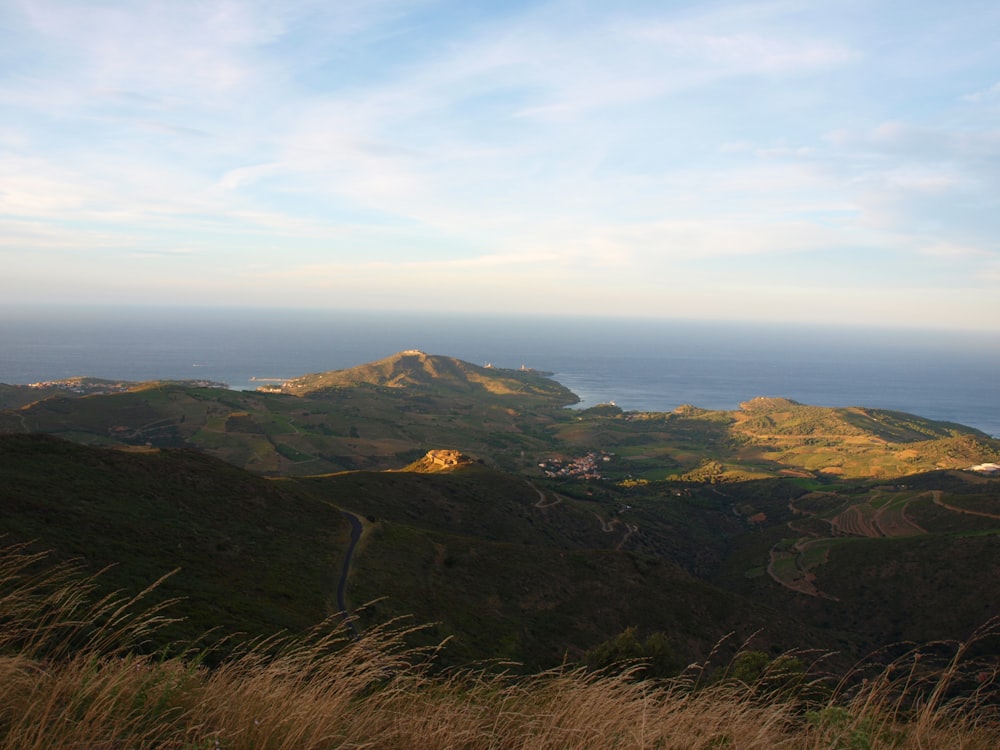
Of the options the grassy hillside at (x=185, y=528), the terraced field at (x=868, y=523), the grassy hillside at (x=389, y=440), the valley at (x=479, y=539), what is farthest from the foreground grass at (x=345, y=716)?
the grassy hillside at (x=389, y=440)

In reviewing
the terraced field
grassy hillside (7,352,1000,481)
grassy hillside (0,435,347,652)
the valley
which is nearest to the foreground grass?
the valley

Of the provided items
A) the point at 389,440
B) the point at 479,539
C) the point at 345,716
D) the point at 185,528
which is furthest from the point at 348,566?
the point at 389,440

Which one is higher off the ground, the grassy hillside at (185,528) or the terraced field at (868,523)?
the grassy hillside at (185,528)

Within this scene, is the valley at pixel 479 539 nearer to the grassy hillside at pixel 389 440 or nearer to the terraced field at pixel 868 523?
the terraced field at pixel 868 523

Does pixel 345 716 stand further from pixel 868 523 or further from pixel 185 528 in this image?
pixel 868 523

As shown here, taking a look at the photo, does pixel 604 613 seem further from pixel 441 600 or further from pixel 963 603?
pixel 963 603

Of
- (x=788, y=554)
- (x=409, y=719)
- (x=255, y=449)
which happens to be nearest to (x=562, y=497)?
(x=788, y=554)

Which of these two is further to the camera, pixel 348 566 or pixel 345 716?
pixel 348 566

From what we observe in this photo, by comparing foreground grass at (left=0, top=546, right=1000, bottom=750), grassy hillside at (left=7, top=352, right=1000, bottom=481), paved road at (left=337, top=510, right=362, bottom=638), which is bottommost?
grassy hillside at (left=7, top=352, right=1000, bottom=481)

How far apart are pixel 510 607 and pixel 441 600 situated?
597 centimetres

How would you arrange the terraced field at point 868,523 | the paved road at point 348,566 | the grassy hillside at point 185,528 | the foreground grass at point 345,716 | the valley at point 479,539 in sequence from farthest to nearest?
the terraced field at point 868,523
the paved road at point 348,566
the valley at point 479,539
the grassy hillside at point 185,528
the foreground grass at point 345,716

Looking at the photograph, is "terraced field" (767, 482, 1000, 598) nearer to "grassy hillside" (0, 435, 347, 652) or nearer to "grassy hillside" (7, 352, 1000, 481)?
"grassy hillside" (7, 352, 1000, 481)

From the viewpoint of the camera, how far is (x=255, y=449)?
4481 inches

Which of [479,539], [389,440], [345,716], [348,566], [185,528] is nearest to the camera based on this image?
[345,716]
